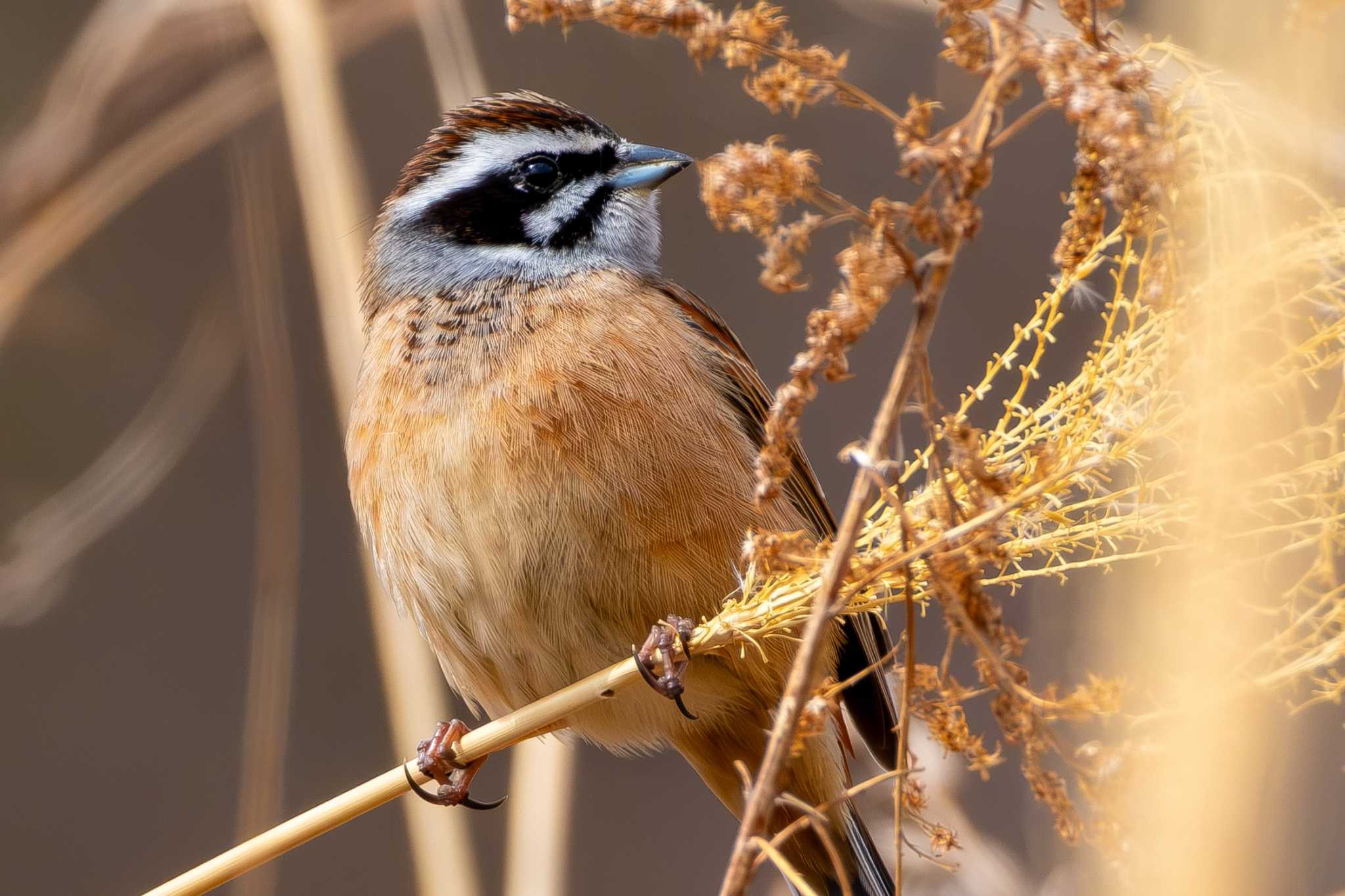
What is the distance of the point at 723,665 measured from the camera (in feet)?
7.33

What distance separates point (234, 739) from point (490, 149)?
67.0 inches

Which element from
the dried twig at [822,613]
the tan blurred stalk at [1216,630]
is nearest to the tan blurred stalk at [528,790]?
the tan blurred stalk at [1216,630]

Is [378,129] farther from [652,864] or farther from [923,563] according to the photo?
[923,563]

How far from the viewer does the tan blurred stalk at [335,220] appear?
8.57ft

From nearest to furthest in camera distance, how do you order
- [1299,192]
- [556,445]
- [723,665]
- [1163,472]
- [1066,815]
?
[1066,815] → [1299,192] → [1163,472] → [556,445] → [723,665]

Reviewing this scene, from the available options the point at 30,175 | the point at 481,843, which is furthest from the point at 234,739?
the point at 30,175

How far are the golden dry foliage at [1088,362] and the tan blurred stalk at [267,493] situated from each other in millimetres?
1640

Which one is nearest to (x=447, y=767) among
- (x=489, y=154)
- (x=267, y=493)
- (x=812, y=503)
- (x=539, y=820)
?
(x=539, y=820)

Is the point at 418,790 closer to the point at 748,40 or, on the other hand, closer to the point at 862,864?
the point at 862,864

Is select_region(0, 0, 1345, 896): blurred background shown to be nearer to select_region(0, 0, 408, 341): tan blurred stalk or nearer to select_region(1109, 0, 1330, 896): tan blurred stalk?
select_region(0, 0, 408, 341): tan blurred stalk

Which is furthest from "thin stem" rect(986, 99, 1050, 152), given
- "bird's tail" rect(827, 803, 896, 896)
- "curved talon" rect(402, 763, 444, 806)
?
"bird's tail" rect(827, 803, 896, 896)

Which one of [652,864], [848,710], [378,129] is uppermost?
[378,129]

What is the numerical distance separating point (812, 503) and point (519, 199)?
0.81m

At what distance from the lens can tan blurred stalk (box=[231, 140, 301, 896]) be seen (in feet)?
8.78
